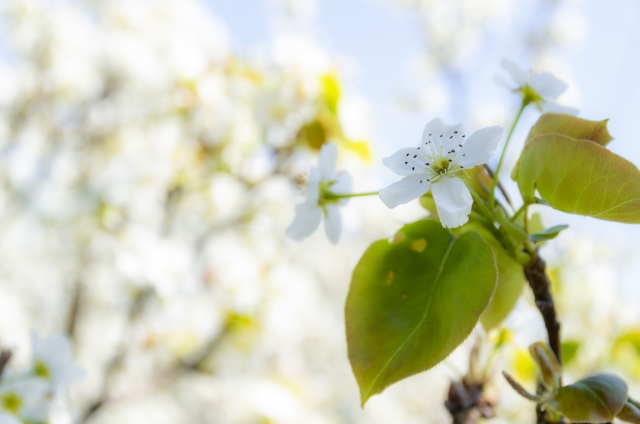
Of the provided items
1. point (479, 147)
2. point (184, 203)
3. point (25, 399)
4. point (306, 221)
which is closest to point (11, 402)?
point (25, 399)

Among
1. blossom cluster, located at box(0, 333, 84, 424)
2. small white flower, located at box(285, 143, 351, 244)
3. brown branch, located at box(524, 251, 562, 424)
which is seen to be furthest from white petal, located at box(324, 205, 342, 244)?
blossom cluster, located at box(0, 333, 84, 424)

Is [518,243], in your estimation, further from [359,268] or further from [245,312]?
[245,312]

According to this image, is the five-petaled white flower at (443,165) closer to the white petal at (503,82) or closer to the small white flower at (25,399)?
the white petal at (503,82)

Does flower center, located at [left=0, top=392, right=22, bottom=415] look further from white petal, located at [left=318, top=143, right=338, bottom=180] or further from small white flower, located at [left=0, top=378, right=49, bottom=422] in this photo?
white petal, located at [left=318, top=143, right=338, bottom=180]


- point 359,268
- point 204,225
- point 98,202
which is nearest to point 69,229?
point 98,202

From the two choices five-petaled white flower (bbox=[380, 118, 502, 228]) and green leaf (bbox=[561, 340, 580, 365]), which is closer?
five-petaled white flower (bbox=[380, 118, 502, 228])

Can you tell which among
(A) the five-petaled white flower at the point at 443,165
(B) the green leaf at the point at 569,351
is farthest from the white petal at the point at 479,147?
(B) the green leaf at the point at 569,351

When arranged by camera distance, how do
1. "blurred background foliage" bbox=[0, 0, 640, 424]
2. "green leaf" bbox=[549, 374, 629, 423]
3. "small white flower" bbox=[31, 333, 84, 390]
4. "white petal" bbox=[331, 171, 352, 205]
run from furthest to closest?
"blurred background foliage" bbox=[0, 0, 640, 424]
"small white flower" bbox=[31, 333, 84, 390]
"white petal" bbox=[331, 171, 352, 205]
"green leaf" bbox=[549, 374, 629, 423]

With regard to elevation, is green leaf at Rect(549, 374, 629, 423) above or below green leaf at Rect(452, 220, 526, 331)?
below
